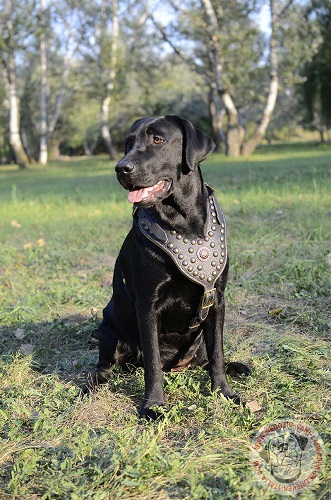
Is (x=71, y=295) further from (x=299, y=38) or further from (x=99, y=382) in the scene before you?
(x=299, y=38)

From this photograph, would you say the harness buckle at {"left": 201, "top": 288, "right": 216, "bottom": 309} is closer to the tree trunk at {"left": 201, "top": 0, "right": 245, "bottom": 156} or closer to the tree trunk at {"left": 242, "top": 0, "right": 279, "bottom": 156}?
the tree trunk at {"left": 201, "top": 0, "right": 245, "bottom": 156}

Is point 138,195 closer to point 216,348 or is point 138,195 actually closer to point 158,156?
point 158,156

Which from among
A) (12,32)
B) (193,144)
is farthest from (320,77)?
(193,144)

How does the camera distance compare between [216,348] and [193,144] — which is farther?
[216,348]

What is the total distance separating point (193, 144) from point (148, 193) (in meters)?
0.38

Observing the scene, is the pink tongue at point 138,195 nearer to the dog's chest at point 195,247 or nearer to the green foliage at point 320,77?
the dog's chest at point 195,247

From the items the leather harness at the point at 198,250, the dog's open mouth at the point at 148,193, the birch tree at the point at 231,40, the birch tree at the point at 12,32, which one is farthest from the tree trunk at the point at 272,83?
the dog's open mouth at the point at 148,193

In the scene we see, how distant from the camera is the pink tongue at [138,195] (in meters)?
2.69

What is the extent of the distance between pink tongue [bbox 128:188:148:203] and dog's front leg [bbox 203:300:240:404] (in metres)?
0.74

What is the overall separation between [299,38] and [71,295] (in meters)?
19.7

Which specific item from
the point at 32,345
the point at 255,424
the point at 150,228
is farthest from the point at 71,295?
the point at 255,424

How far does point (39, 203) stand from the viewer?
10828 mm

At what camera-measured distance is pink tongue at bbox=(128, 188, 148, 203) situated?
8.84 feet

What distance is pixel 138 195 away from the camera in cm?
271
